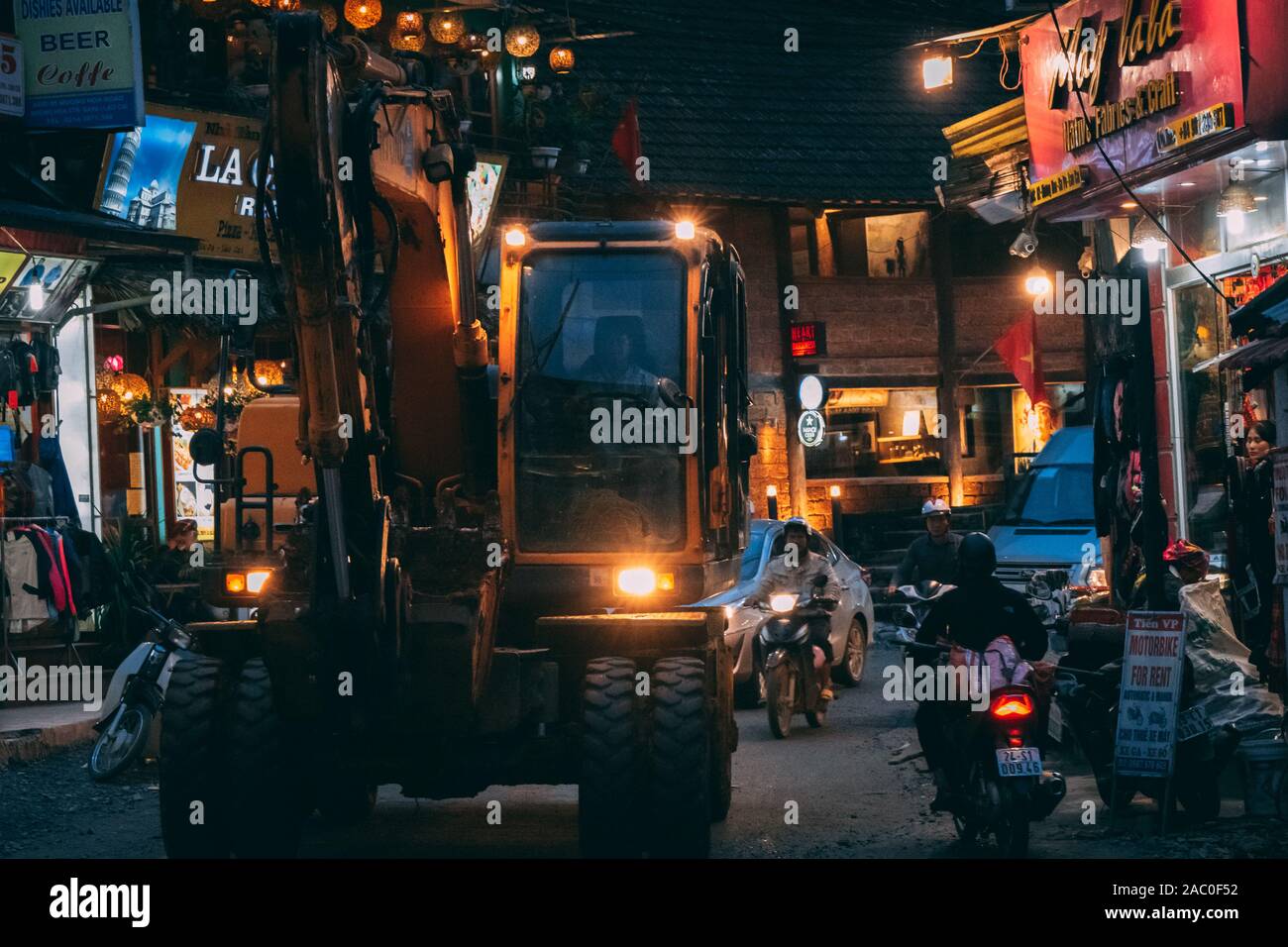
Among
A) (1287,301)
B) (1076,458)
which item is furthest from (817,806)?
(1076,458)

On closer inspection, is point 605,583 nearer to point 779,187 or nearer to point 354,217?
point 354,217

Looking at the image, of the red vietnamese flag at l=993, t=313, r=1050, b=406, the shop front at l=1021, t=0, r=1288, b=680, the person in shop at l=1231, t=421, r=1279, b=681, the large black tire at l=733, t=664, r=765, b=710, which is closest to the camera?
the person in shop at l=1231, t=421, r=1279, b=681

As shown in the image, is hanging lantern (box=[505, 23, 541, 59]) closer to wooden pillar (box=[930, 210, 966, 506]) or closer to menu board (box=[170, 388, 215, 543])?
menu board (box=[170, 388, 215, 543])

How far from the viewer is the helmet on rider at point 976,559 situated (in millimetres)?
9852

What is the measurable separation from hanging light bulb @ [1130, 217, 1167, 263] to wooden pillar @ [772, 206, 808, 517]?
15.9 m

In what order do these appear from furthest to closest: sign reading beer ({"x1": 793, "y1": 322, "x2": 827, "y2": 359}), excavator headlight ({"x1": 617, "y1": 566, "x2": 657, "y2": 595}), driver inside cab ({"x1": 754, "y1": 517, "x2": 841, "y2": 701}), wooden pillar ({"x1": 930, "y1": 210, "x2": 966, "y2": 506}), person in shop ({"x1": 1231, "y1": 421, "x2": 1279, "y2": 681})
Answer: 1. wooden pillar ({"x1": 930, "y1": 210, "x2": 966, "y2": 506})
2. sign reading beer ({"x1": 793, "y1": 322, "x2": 827, "y2": 359})
3. driver inside cab ({"x1": 754, "y1": 517, "x2": 841, "y2": 701})
4. person in shop ({"x1": 1231, "y1": 421, "x2": 1279, "y2": 681})
5. excavator headlight ({"x1": 617, "y1": 566, "x2": 657, "y2": 595})

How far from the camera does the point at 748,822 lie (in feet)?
36.6

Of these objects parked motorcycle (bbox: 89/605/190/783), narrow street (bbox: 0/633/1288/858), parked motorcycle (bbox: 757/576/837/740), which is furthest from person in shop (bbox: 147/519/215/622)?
parked motorcycle (bbox: 757/576/837/740)

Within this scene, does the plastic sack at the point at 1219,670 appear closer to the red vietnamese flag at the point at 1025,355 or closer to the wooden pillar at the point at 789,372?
the red vietnamese flag at the point at 1025,355

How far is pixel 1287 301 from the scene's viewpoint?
11.1m

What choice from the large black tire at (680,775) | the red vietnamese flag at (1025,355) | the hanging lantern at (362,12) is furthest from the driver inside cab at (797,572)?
the red vietnamese flag at (1025,355)

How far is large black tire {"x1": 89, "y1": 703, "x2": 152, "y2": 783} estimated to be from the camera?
506 inches

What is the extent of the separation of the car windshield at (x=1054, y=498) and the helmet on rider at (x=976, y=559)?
14161 millimetres
